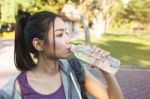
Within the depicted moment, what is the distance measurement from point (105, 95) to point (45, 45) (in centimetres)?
37

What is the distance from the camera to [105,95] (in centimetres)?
237

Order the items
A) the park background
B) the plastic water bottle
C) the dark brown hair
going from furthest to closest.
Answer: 1. the park background
2. the dark brown hair
3. the plastic water bottle

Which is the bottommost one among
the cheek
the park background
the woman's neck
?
the park background

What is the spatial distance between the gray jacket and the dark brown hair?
0.49 feet

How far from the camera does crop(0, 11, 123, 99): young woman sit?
2.30 metres

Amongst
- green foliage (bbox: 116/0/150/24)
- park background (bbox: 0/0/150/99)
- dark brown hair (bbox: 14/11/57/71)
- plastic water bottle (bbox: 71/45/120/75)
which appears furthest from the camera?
green foliage (bbox: 116/0/150/24)

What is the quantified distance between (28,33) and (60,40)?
0.19 meters

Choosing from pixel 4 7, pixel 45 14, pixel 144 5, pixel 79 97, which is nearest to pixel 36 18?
pixel 45 14

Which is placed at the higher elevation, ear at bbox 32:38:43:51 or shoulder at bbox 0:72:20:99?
ear at bbox 32:38:43:51

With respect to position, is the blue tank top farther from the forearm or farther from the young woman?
the forearm

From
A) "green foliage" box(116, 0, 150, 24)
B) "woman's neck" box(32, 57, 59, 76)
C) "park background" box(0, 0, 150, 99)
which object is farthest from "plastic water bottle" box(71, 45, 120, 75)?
"green foliage" box(116, 0, 150, 24)

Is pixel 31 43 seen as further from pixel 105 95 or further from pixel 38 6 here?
pixel 38 6

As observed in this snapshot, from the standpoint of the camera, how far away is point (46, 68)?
240 centimetres

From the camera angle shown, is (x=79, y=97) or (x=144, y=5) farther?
(x=144, y=5)
